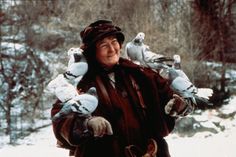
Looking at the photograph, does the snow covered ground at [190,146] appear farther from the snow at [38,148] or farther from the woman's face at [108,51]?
the woman's face at [108,51]

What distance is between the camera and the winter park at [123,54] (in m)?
8.37

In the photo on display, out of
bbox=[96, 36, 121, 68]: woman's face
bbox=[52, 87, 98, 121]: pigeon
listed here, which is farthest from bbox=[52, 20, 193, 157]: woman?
bbox=[52, 87, 98, 121]: pigeon

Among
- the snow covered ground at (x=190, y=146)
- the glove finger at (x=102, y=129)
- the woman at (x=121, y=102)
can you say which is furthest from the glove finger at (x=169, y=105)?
the snow covered ground at (x=190, y=146)

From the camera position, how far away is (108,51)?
2.54m

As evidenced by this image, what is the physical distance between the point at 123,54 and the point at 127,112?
5100mm

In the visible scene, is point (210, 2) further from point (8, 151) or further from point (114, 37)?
point (114, 37)

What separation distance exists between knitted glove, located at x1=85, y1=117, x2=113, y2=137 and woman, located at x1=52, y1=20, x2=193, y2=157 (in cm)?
7

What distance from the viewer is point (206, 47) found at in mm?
10789

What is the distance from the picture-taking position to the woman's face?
99.9 inches

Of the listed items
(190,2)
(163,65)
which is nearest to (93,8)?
(190,2)

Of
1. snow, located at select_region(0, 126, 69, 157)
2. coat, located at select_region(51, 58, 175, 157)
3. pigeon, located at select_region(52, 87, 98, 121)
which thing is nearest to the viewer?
pigeon, located at select_region(52, 87, 98, 121)

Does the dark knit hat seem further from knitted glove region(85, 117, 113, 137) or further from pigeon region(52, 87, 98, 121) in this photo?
knitted glove region(85, 117, 113, 137)

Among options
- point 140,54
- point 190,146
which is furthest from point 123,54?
point 140,54

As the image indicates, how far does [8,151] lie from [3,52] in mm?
3349
